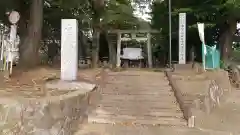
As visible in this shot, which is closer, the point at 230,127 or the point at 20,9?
the point at 230,127

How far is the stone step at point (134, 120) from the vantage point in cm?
902

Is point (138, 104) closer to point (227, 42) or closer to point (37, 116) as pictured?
point (37, 116)

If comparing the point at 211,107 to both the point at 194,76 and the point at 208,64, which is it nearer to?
the point at 194,76

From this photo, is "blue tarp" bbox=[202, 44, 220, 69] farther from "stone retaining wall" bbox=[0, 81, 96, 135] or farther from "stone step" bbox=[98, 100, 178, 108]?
"stone retaining wall" bbox=[0, 81, 96, 135]

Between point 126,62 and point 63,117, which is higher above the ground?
point 126,62

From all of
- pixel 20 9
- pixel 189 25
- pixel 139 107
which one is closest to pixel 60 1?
pixel 20 9

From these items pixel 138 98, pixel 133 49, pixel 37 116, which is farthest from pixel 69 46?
pixel 133 49

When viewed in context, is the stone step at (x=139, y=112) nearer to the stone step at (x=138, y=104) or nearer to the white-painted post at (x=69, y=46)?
the stone step at (x=138, y=104)

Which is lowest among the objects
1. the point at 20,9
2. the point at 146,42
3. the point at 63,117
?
the point at 63,117

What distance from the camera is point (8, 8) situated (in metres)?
15.3

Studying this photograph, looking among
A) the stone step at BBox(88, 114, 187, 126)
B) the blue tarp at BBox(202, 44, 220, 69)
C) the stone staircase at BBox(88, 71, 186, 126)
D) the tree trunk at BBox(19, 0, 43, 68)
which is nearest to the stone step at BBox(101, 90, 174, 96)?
the stone staircase at BBox(88, 71, 186, 126)

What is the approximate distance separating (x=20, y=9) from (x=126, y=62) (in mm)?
6170

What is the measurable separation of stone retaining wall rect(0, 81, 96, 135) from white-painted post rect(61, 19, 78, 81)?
7.48ft

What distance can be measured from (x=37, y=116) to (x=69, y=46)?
3.74 m
